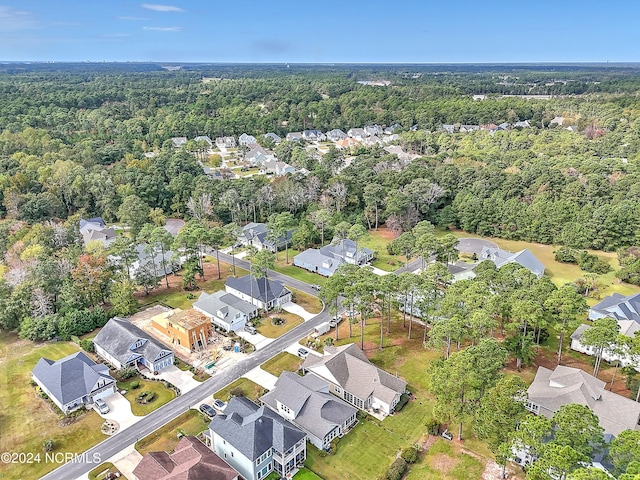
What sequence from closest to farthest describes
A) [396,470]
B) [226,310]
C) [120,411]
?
[396,470]
[120,411]
[226,310]

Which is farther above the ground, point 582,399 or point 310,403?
point 582,399

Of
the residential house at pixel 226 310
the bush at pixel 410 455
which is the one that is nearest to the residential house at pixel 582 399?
the bush at pixel 410 455

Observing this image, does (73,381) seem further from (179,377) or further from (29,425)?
(179,377)

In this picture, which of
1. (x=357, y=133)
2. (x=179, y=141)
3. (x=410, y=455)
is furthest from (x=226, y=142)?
(x=410, y=455)

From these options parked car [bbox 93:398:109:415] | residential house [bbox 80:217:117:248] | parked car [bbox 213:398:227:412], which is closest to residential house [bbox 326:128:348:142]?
residential house [bbox 80:217:117:248]

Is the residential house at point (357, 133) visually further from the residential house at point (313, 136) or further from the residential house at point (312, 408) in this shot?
the residential house at point (312, 408)
